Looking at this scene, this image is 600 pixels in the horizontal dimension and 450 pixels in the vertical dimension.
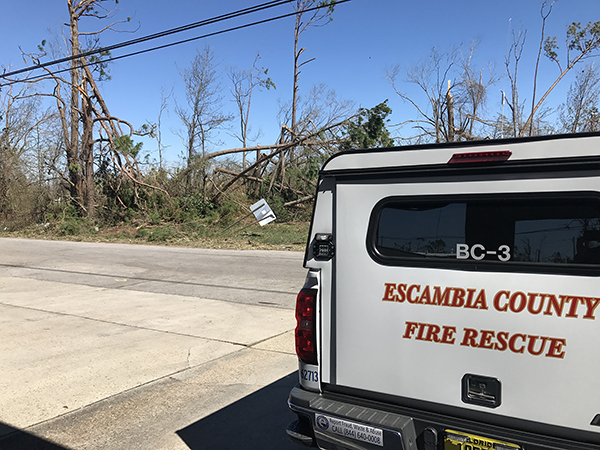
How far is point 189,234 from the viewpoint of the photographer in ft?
68.0

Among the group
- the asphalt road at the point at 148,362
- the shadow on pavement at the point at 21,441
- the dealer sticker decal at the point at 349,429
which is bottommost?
the shadow on pavement at the point at 21,441

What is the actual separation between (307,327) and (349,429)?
623 millimetres

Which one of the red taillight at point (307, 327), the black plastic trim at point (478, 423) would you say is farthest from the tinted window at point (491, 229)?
the black plastic trim at point (478, 423)

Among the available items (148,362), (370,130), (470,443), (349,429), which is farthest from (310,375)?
(370,130)

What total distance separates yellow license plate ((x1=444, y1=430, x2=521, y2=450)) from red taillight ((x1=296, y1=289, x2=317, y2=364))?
0.86 meters

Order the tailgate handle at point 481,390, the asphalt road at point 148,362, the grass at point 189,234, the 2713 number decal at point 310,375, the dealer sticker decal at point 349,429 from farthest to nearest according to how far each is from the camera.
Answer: the grass at point 189,234, the asphalt road at point 148,362, the 2713 number decal at point 310,375, the dealer sticker decal at point 349,429, the tailgate handle at point 481,390

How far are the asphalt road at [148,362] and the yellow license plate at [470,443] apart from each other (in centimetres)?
157

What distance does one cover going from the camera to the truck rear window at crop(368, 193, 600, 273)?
2.25 meters

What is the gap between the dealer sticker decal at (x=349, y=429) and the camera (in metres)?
2.53

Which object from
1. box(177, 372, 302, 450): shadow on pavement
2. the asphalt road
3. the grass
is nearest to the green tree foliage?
the grass

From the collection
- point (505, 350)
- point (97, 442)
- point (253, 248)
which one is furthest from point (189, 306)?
point (253, 248)

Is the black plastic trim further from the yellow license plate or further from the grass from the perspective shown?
the grass

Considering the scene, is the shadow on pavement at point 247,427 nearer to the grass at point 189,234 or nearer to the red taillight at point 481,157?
the red taillight at point 481,157

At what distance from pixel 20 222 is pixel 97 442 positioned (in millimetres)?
30064
